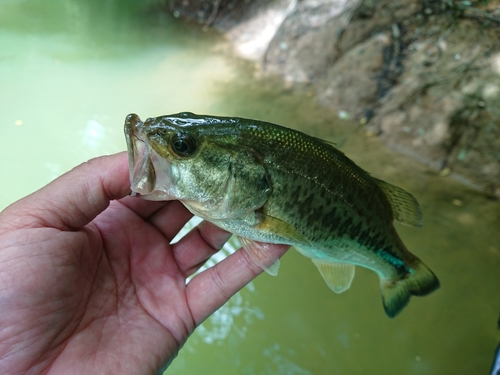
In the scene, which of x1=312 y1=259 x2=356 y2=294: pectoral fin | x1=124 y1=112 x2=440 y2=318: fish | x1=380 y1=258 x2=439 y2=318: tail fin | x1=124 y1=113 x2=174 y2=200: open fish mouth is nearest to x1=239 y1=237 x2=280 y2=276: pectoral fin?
x1=124 y1=112 x2=440 y2=318: fish

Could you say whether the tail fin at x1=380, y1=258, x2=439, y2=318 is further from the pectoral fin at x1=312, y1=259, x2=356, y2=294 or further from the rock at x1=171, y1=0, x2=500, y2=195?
the rock at x1=171, y1=0, x2=500, y2=195

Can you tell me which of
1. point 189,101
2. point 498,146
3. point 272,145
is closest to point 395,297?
point 272,145

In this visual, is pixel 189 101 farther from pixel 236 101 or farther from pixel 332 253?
A: pixel 332 253

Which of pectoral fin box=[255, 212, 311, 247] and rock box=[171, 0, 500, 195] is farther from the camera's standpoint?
rock box=[171, 0, 500, 195]

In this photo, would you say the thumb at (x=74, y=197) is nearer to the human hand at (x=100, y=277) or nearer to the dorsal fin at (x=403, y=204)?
the human hand at (x=100, y=277)

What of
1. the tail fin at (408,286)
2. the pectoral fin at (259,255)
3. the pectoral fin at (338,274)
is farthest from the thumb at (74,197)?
the tail fin at (408,286)

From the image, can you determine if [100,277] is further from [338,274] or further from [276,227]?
[338,274]
